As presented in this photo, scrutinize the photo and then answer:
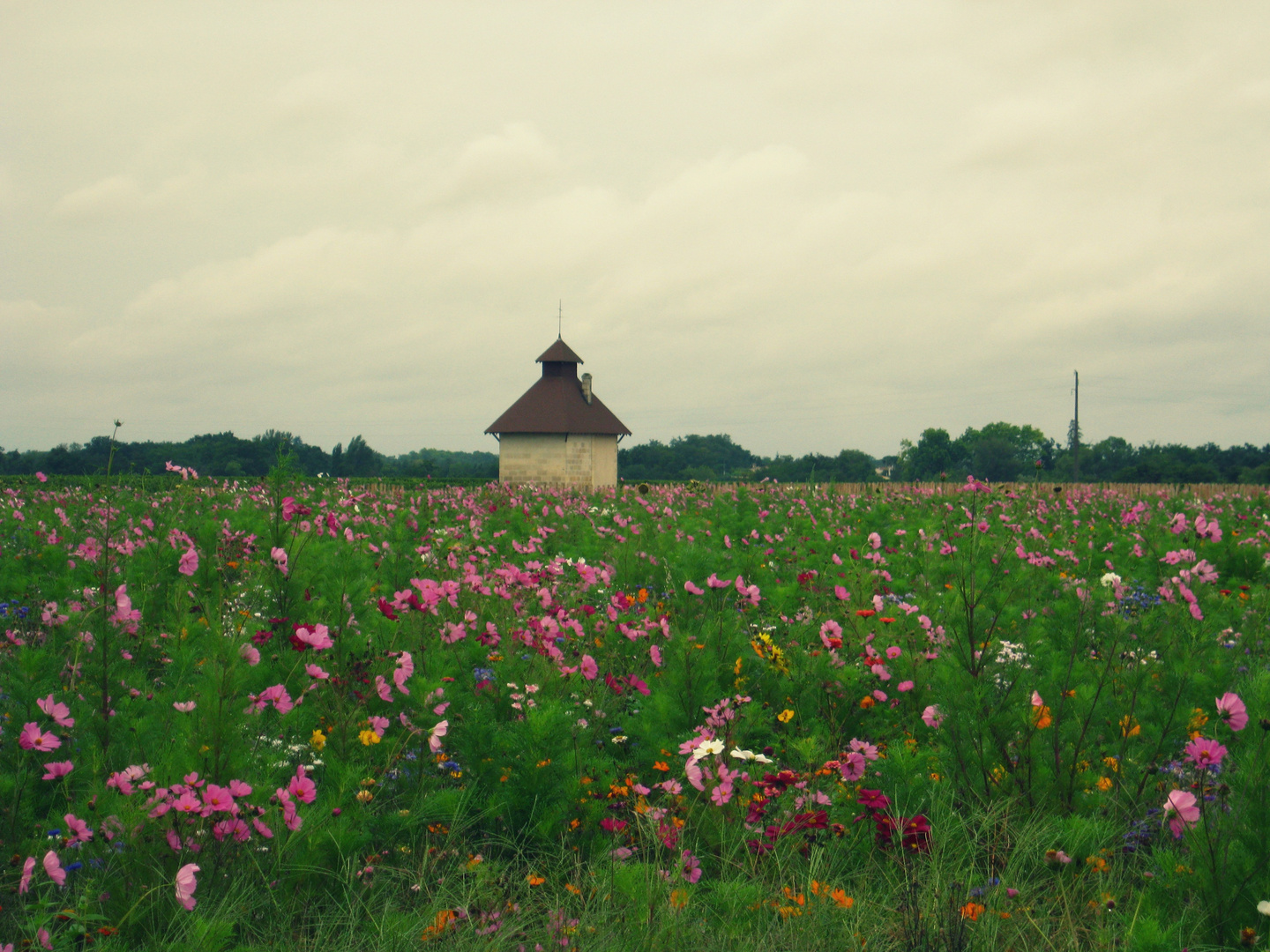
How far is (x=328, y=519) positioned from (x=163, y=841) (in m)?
2.49

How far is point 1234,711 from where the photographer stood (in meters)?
2.66

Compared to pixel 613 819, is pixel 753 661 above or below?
above

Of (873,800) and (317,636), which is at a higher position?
(317,636)

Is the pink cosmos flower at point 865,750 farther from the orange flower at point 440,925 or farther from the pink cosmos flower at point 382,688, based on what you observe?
the pink cosmos flower at point 382,688

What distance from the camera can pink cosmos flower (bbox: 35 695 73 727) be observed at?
9.55 ft

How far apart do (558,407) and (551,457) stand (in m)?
2.85

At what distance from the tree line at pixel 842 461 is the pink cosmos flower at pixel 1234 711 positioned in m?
26.2

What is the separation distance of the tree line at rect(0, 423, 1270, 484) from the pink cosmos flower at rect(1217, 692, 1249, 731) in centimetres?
2621

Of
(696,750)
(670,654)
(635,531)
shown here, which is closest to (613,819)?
(696,750)

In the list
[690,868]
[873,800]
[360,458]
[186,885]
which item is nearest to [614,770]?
[690,868]

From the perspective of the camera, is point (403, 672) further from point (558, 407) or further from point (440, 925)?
point (558, 407)

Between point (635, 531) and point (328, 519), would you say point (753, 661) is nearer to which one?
point (328, 519)

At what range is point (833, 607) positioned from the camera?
Result: 602 centimetres

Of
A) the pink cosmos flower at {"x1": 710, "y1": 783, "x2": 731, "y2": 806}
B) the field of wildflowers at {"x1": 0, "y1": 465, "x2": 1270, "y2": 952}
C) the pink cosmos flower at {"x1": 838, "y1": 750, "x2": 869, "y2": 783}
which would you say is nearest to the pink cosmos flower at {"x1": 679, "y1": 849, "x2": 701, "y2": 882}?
the field of wildflowers at {"x1": 0, "y1": 465, "x2": 1270, "y2": 952}
